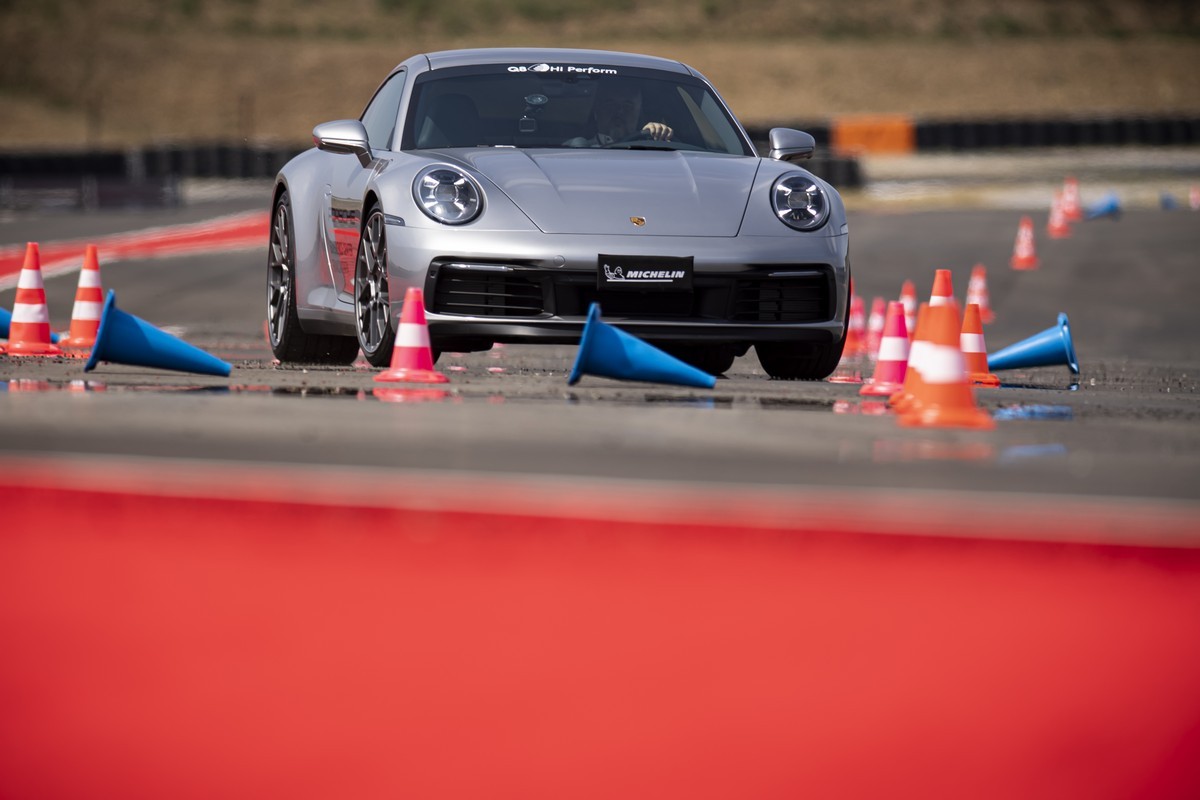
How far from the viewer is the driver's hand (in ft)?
32.2

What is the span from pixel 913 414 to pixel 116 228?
81.6ft

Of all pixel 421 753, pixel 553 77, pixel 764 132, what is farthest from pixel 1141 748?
pixel 764 132

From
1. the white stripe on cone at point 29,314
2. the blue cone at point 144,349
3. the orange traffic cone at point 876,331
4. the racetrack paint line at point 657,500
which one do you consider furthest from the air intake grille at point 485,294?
the orange traffic cone at point 876,331

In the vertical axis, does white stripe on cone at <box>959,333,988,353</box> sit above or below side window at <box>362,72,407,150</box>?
below

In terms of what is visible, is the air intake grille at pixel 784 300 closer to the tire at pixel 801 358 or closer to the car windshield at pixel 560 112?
the tire at pixel 801 358

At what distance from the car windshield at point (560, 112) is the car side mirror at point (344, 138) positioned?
0.73 ft

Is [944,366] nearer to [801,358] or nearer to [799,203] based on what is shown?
[799,203]

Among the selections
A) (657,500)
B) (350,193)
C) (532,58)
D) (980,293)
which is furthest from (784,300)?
(980,293)

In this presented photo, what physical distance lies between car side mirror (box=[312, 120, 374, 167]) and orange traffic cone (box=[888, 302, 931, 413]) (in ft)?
8.80

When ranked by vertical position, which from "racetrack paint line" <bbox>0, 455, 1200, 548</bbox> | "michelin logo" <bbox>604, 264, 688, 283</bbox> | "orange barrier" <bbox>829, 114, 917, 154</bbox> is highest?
"orange barrier" <bbox>829, 114, 917, 154</bbox>

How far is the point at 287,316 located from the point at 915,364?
12.7 feet

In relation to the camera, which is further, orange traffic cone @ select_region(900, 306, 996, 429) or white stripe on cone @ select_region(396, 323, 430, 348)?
white stripe on cone @ select_region(396, 323, 430, 348)

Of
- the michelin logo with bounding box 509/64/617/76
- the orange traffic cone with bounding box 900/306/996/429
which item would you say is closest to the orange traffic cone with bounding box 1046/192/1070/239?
the michelin logo with bounding box 509/64/617/76

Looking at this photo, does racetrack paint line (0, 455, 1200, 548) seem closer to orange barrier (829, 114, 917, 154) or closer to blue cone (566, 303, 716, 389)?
blue cone (566, 303, 716, 389)
